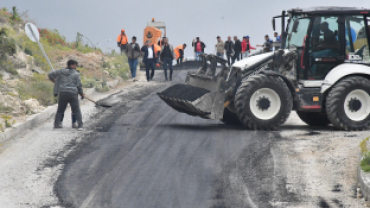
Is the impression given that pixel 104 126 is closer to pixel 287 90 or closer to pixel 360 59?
pixel 287 90

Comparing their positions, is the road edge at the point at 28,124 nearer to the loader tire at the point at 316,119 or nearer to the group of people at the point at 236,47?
the loader tire at the point at 316,119

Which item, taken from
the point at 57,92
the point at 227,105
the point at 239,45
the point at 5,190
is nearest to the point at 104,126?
the point at 57,92

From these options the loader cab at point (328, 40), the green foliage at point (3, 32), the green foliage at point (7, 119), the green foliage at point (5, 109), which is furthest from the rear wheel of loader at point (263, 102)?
the green foliage at point (3, 32)

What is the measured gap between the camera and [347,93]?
38.6 ft

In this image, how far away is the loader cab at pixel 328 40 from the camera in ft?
38.7

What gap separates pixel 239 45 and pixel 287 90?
21227 mm

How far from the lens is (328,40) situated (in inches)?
466

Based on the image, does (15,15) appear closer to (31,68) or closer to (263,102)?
(31,68)

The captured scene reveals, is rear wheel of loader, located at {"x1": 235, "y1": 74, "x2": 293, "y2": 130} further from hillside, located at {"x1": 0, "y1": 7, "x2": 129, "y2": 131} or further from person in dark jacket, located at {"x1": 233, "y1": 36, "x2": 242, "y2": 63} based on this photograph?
person in dark jacket, located at {"x1": 233, "y1": 36, "x2": 242, "y2": 63}

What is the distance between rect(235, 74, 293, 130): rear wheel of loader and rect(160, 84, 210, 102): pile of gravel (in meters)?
0.95

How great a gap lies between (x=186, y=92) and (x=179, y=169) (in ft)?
13.7

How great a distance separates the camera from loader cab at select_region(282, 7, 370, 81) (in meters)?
11.8

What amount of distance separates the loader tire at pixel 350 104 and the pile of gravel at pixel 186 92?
8.95 ft

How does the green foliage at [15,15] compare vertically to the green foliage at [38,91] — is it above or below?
above
